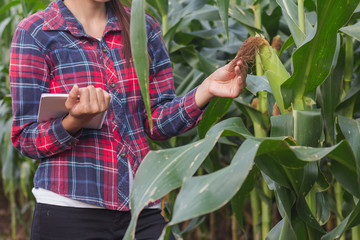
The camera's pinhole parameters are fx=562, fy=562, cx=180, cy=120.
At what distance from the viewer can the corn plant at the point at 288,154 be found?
76cm

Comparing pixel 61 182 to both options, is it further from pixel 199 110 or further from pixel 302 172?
pixel 302 172

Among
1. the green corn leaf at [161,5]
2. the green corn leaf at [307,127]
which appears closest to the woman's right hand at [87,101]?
the green corn leaf at [307,127]

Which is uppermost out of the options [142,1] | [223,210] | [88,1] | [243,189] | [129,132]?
[142,1]

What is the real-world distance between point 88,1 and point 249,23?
53cm

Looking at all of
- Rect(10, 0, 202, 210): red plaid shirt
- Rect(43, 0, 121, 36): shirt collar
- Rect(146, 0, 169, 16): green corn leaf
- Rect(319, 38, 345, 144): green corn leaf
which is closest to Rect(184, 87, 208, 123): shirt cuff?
Rect(10, 0, 202, 210): red plaid shirt

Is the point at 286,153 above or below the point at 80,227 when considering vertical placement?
above

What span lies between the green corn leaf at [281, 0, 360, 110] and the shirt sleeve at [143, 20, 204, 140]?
0.22 metres

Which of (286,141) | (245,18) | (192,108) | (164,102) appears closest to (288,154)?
(286,141)

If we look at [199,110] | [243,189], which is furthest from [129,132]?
[243,189]

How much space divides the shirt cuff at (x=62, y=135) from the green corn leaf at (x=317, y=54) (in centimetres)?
40

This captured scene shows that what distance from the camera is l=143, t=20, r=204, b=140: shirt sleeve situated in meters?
1.14

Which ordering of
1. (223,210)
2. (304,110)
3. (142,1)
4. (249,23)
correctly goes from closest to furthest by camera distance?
(142,1) < (304,110) < (249,23) < (223,210)

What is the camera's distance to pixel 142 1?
2.60ft

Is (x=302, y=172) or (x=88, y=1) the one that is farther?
(x=88, y=1)
